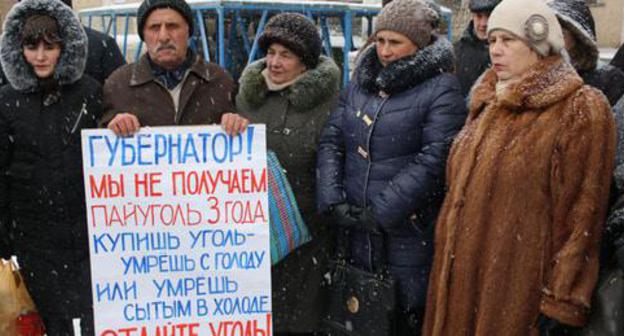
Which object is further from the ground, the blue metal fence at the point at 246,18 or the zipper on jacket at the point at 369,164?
the blue metal fence at the point at 246,18

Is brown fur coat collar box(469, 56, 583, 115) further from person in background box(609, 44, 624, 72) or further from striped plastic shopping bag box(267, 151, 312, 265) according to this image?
person in background box(609, 44, 624, 72)

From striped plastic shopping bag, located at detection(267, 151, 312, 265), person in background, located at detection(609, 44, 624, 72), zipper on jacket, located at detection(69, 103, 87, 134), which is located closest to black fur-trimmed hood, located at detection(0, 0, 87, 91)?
zipper on jacket, located at detection(69, 103, 87, 134)

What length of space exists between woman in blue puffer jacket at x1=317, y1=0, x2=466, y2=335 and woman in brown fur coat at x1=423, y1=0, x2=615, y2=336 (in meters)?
0.16

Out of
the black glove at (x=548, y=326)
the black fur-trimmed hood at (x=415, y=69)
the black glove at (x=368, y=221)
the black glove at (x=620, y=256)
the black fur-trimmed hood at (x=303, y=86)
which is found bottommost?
the black glove at (x=548, y=326)

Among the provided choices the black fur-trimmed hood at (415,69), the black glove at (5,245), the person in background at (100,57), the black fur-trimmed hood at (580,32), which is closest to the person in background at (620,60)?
the black fur-trimmed hood at (580,32)

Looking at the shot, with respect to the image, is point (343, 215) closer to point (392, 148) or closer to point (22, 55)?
point (392, 148)

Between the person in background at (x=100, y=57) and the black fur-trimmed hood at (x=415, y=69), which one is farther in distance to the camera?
the person in background at (x=100, y=57)

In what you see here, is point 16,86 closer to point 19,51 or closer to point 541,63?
point 19,51

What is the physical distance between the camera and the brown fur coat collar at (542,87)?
2461 mm

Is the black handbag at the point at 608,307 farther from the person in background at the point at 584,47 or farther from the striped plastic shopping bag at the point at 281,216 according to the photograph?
the striped plastic shopping bag at the point at 281,216

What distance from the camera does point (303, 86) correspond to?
3.25 metres

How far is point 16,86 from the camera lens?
297 cm

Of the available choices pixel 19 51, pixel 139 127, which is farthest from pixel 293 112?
pixel 19 51

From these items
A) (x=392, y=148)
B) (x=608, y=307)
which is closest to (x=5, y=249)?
(x=392, y=148)
